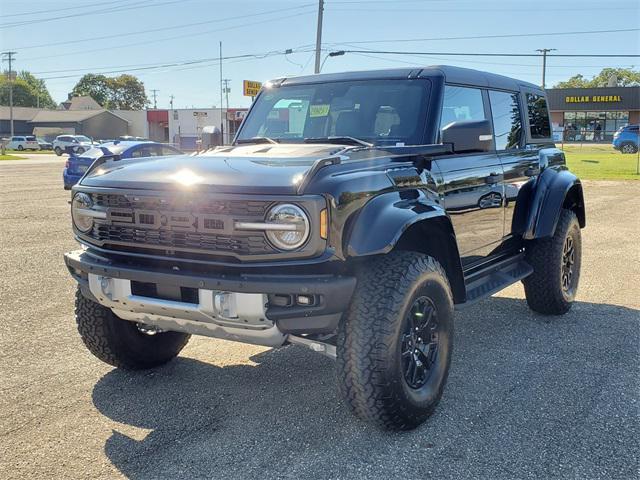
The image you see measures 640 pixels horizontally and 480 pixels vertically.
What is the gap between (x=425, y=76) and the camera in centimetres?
433

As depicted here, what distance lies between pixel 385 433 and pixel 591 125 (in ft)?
212

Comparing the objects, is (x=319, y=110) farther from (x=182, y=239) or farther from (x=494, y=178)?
(x=182, y=239)

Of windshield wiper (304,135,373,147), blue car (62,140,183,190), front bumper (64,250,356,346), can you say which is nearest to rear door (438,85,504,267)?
windshield wiper (304,135,373,147)

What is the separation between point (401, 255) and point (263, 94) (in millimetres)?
2315

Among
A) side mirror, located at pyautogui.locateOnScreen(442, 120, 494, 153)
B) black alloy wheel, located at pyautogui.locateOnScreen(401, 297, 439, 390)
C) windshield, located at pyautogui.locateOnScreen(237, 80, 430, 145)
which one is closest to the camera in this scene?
black alloy wheel, located at pyautogui.locateOnScreen(401, 297, 439, 390)

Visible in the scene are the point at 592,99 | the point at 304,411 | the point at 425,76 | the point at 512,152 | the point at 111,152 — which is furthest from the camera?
A: the point at 592,99

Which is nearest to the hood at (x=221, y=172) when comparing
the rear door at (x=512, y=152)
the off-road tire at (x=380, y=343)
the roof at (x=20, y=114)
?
the off-road tire at (x=380, y=343)

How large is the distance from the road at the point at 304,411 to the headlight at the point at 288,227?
41.1 inches

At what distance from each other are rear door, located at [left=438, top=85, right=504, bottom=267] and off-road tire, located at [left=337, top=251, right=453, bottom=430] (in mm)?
922

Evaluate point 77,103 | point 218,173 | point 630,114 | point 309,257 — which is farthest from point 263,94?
point 77,103

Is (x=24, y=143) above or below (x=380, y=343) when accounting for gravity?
above

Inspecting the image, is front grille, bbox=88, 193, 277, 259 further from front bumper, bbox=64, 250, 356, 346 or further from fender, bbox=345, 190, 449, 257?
fender, bbox=345, 190, 449, 257

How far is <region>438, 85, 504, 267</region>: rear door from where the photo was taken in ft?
13.5

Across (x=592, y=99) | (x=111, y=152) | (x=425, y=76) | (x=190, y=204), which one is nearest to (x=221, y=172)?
(x=190, y=204)
